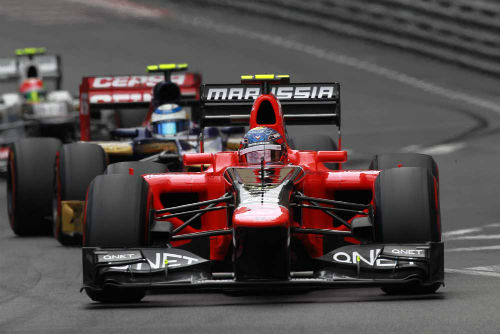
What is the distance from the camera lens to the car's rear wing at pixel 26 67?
21.8 m

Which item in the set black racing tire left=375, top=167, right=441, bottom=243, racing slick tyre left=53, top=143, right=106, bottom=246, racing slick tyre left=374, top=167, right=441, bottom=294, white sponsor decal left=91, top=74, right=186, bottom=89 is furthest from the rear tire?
white sponsor decal left=91, top=74, right=186, bottom=89

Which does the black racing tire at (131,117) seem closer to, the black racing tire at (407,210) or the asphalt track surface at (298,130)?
the asphalt track surface at (298,130)

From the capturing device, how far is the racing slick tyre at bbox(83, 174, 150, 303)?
9875 millimetres

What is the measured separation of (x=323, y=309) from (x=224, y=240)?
60.3 inches

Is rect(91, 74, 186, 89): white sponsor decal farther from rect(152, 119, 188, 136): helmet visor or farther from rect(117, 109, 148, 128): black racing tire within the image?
rect(117, 109, 148, 128): black racing tire

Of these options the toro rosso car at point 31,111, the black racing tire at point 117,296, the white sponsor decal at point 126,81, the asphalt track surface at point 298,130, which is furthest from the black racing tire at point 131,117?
the black racing tire at point 117,296

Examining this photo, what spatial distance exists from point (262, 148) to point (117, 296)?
6.40 ft

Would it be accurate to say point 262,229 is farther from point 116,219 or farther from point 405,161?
point 405,161

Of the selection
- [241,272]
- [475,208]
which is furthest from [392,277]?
[475,208]

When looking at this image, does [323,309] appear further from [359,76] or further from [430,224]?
[359,76]

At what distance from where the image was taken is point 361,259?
9719mm

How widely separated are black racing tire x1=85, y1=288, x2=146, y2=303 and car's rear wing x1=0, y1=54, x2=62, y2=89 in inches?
481

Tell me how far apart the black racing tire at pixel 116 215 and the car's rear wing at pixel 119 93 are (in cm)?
704

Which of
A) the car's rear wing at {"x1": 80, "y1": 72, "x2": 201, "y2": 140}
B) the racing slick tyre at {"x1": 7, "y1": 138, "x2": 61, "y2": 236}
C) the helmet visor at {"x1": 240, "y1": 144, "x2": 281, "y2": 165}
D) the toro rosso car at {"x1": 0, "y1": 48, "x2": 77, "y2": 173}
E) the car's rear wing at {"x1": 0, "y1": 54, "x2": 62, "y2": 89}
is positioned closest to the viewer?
the helmet visor at {"x1": 240, "y1": 144, "x2": 281, "y2": 165}
